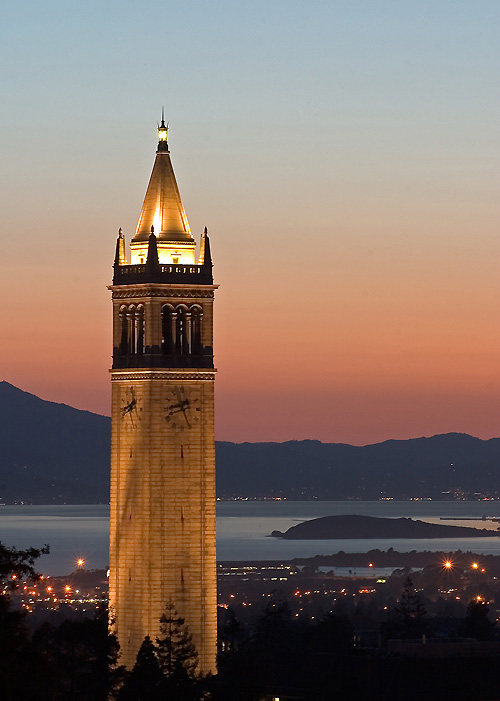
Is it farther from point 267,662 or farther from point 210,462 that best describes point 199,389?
point 267,662

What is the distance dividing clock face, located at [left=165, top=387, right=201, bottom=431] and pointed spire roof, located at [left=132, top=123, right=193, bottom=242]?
557 cm

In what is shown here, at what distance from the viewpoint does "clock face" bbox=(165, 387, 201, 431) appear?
75625mm

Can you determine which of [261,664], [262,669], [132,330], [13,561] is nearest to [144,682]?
[262,669]

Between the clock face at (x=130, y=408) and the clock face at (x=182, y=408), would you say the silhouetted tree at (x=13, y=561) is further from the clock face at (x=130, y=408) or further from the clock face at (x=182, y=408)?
the clock face at (x=130, y=408)

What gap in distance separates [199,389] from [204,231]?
5717 millimetres

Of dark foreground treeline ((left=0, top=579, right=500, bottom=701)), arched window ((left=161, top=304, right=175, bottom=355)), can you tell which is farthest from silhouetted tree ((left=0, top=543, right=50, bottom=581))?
arched window ((left=161, top=304, right=175, bottom=355))

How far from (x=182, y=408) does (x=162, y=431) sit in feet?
3.55

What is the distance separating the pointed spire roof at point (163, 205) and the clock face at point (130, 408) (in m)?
5.52

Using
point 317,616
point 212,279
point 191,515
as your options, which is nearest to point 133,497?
point 191,515

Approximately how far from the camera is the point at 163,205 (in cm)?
7700

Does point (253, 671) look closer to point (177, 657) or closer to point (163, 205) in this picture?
point (177, 657)

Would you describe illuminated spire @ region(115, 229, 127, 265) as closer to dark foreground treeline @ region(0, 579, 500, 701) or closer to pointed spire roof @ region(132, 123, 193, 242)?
pointed spire roof @ region(132, 123, 193, 242)

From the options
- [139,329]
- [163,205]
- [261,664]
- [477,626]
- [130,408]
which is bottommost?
[261,664]

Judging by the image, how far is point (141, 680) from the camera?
219 ft
